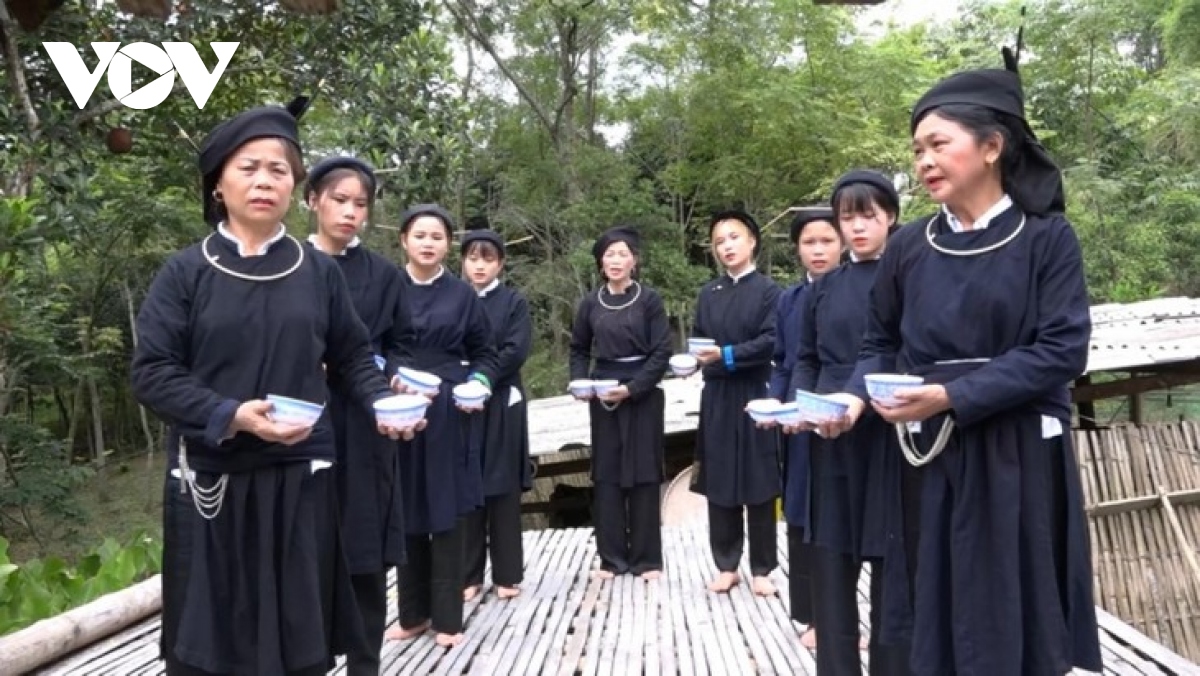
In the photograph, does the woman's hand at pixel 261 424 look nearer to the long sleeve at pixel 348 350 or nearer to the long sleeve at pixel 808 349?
the long sleeve at pixel 348 350

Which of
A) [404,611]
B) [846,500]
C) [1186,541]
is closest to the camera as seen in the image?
[846,500]

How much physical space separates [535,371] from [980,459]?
10714 mm

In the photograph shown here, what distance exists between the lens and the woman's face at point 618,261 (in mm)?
4812

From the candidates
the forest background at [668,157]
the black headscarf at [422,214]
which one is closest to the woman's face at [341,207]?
the black headscarf at [422,214]

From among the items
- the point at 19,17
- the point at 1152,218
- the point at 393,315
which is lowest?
the point at 393,315

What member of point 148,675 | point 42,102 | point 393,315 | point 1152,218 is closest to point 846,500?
point 393,315

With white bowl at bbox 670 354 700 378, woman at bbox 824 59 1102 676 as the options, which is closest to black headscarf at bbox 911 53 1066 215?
woman at bbox 824 59 1102 676

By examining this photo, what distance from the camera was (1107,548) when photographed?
20.9 ft

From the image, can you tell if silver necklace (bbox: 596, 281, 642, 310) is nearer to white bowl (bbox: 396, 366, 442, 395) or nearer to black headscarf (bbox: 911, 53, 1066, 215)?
white bowl (bbox: 396, 366, 442, 395)

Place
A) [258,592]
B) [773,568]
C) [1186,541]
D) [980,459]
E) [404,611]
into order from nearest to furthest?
[980,459]
[258,592]
[404,611]
[773,568]
[1186,541]

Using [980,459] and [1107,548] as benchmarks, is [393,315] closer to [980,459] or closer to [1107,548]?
[980,459]

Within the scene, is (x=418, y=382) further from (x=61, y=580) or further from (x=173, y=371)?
(x=61, y=580)

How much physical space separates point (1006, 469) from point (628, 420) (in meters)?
2.87

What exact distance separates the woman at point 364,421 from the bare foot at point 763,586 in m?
1.97
